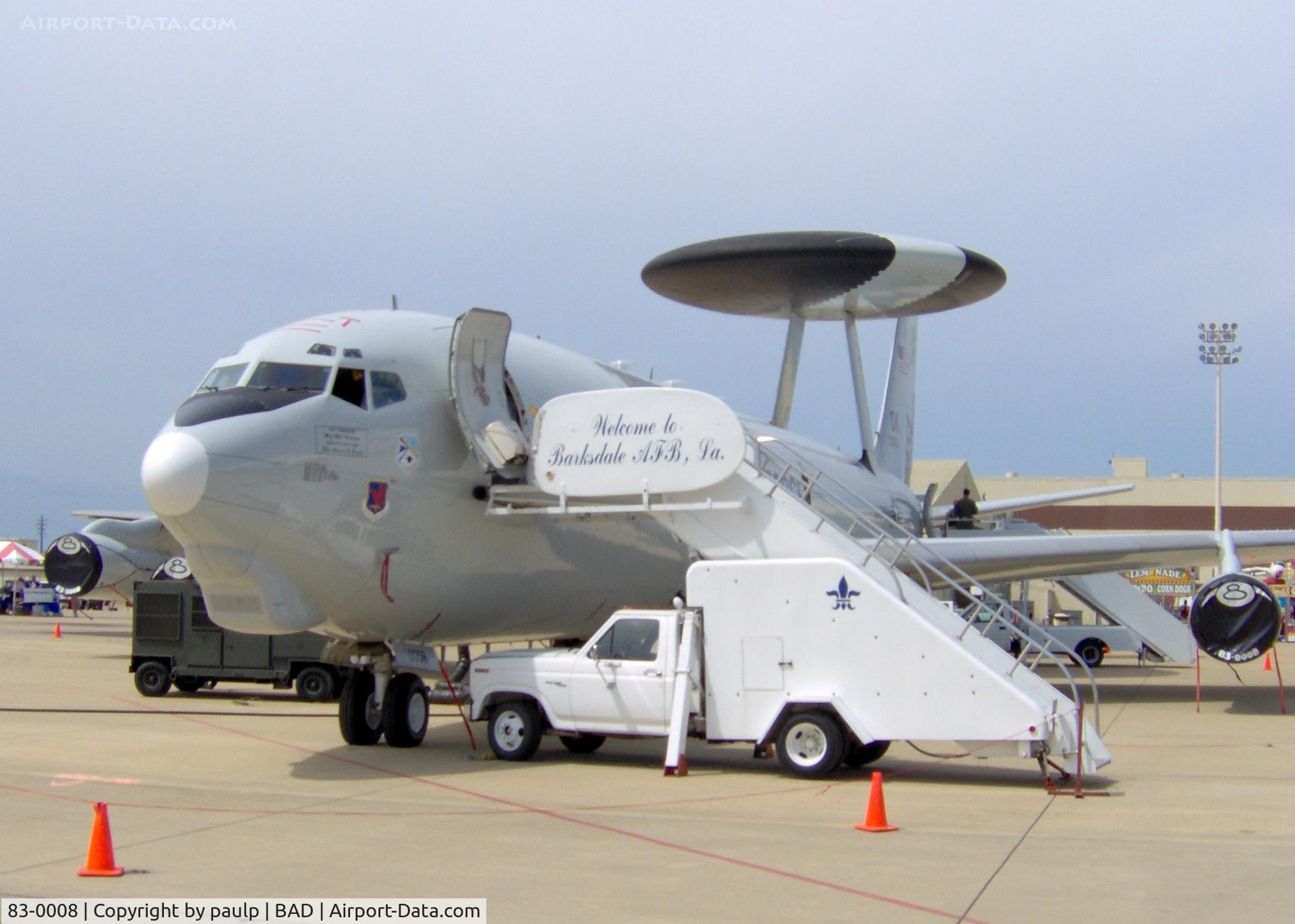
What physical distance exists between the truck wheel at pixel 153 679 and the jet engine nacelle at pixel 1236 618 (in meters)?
17.0

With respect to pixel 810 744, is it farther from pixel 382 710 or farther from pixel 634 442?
pixel 382 710

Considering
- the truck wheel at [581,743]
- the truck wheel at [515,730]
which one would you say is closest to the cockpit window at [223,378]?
the truck wheel at [515,730]

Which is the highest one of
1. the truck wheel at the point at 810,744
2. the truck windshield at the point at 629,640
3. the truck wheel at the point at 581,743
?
the truck windshield at the point at 629,640

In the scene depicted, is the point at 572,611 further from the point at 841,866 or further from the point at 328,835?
the point at 841,866

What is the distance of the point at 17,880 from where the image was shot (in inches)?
313

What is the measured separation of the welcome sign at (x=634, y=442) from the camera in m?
13.8

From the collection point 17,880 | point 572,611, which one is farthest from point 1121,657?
point 17,880

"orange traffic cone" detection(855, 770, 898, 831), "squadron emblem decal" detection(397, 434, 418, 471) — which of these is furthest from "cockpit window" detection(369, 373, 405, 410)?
"orange traffic cone" detection(855, 770, 898, 831)

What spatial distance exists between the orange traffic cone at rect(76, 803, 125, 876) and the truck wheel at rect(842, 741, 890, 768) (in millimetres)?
7392

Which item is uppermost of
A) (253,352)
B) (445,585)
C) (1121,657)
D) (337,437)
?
(253,352)

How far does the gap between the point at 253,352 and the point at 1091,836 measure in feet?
30.9

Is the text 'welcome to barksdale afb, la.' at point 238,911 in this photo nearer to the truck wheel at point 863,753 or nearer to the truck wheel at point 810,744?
the truck wheel at point 810,744

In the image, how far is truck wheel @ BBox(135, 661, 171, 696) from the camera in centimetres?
→ 2264

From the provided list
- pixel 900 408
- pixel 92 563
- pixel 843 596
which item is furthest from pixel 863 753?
pixel 92 563
